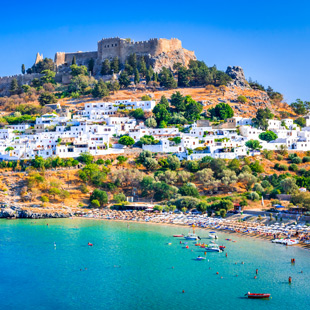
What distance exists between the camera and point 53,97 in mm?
73562

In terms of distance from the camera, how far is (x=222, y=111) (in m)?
66.5

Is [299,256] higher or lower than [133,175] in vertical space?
lower

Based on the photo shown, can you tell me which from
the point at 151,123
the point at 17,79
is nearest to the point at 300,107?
the point at 151,123

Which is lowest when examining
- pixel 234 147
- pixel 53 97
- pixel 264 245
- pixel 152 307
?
pixel 152 307

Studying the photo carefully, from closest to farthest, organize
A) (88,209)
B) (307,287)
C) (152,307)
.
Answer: (152,307), (307,287), (88,209)

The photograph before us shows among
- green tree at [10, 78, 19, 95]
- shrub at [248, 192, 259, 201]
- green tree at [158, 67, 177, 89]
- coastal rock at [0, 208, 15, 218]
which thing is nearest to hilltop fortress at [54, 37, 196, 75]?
green tree at [158, 67, 177, 89]

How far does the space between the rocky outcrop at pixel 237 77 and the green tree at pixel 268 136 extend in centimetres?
2014

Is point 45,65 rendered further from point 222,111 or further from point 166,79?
point 222,111

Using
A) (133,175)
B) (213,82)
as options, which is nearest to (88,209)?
(133,175)

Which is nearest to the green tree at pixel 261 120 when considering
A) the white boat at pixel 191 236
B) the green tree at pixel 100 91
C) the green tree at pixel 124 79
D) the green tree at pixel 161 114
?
the green tree at pixel 161 114

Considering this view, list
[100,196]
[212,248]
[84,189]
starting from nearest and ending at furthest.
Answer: [212,248], [100,196], [84,189]

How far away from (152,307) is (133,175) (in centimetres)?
2757

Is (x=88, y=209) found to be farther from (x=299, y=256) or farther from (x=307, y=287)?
(x=307, y=287)

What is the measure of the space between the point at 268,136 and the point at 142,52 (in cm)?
3028
